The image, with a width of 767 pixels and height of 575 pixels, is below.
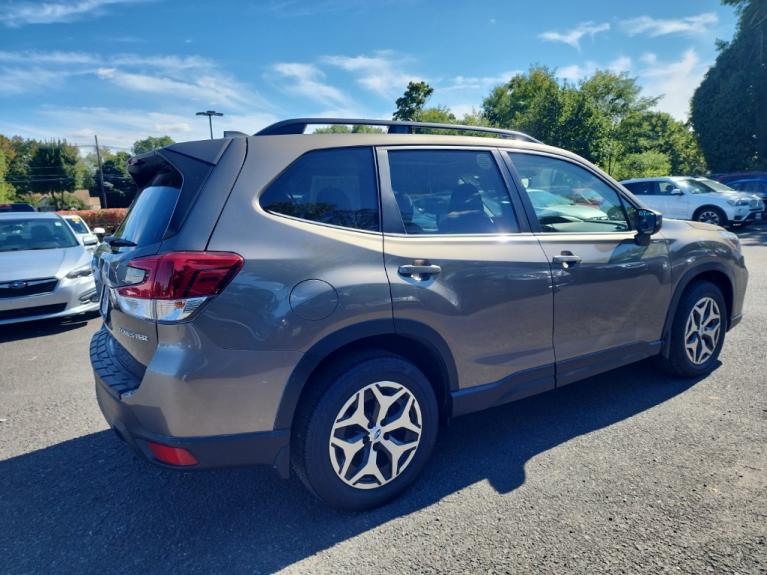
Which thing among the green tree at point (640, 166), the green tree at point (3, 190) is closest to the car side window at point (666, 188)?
the green tree at point (640, 166)

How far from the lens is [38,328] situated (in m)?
6.59

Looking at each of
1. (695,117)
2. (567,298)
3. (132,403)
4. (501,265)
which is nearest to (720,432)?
(567,298)

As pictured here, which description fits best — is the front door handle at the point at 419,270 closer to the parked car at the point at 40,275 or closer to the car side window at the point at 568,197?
the car side window at the point at 568,197

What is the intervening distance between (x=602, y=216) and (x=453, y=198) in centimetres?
128

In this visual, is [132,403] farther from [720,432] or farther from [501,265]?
[720,432]

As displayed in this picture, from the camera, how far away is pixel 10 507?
8.70ft

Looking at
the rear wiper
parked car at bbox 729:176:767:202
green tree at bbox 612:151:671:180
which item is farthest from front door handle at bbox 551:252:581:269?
green tree at bbox 612:151:671:180

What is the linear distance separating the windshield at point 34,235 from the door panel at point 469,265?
20.8ft

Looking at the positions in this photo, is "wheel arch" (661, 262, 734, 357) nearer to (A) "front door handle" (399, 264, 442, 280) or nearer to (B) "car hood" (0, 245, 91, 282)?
(A) "front door handle" (399, 264, 442, 280)

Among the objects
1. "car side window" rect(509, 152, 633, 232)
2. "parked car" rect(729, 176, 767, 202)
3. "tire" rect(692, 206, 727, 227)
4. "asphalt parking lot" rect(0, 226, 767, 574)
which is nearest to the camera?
"asphalt parking lot" rect(0, 226, 767, 574)

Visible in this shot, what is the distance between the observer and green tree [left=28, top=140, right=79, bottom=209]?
5694 cm

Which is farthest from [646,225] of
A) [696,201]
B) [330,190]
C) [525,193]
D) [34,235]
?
[696,201]

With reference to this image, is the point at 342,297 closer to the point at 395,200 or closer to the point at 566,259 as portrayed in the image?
the point at 395,200

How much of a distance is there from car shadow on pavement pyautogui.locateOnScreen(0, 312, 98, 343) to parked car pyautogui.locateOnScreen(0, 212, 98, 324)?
0.29 metres
